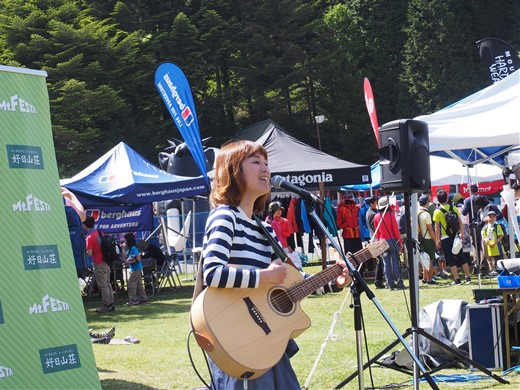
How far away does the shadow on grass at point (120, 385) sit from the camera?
776 centimetres

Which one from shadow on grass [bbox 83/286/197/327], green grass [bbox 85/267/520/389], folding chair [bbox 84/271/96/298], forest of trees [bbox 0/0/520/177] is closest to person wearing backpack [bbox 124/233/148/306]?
shadow on grass [bbox 83/286/197/327]

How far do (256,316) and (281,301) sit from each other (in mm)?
205

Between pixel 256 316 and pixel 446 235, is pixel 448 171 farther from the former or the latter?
pixel 256 316

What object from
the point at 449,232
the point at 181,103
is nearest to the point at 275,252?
the point at 181,103

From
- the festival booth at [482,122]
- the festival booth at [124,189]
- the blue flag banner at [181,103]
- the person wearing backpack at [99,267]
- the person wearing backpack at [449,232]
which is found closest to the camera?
the festival booth at [482,122]

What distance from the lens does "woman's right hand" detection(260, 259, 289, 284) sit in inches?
175

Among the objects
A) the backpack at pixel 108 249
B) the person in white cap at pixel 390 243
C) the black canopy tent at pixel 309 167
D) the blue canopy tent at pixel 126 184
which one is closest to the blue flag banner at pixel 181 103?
the blue canopy tent at pixel 126 184

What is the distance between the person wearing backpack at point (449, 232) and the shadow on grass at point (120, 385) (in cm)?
987

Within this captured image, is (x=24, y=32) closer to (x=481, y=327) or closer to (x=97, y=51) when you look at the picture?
(x=97, y=51)

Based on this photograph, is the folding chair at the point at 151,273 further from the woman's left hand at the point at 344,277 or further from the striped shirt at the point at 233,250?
the striped shirt at the point at 233,250

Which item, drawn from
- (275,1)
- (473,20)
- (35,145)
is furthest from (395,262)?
(473,20)

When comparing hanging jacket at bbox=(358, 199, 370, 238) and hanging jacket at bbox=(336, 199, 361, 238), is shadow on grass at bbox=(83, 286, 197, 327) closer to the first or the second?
hanging jacket at bbox=(336, 199, 361, 238)

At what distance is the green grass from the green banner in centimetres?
176

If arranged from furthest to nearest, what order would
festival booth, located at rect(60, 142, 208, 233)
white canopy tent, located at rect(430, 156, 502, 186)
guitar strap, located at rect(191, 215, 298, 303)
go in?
1. white canopy tent, located at rect(430, 156, 502, 186)
2. festival booth, located at rect(60, 142, 208, 233)
3. guitar strap, located at rect(191, 215, 298, 303)
